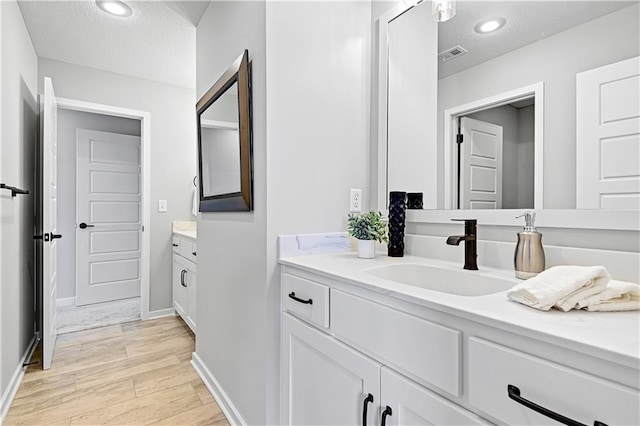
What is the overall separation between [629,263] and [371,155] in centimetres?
107

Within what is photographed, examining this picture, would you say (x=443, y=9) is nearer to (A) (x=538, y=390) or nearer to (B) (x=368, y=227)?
(B) (x=368, y=227)

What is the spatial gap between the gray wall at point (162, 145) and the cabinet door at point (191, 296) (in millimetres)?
710

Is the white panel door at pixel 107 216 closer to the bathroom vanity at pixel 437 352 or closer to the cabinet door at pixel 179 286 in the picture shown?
the cabinet door at pixel 179 286

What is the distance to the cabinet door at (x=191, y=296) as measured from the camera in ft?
8.80

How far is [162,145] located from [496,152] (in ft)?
10.2

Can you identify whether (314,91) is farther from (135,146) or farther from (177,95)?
(135,146)

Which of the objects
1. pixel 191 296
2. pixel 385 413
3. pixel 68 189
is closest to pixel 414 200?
pixel 385 413

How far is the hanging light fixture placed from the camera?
4.58 feet

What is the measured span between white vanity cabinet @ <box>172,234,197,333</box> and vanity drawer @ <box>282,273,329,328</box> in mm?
1514

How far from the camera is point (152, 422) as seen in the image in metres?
1.72

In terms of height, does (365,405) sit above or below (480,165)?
below

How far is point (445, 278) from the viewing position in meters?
1.21

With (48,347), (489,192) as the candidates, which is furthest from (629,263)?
(48,347)

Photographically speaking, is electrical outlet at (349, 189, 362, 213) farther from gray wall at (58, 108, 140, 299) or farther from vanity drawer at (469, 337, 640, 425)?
gray wall at (58, 108, 140, 299)
